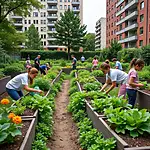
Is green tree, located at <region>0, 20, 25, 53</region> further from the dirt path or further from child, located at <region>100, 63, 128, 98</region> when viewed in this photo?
child, located at <region>100, 63, 128, 98</region>

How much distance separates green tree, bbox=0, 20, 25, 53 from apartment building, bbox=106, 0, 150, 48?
2691 centimetres

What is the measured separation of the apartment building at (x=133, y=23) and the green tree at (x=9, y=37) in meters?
26.9

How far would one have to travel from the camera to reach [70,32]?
46.3 metres

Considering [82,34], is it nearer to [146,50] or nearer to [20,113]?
[146,50]

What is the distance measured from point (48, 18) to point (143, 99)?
74.8 meters

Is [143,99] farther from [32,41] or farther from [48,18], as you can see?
[48,18]

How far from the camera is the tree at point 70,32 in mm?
45969

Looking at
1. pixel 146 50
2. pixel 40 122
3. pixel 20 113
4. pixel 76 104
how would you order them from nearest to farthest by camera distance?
1. pixel 20 113
2. pixel 40 122
3. pixel 76 104
4. pixel 146 50

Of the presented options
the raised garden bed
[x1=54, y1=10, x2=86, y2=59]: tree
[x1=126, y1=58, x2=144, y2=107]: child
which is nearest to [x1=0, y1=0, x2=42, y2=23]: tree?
[x1=126, y1=58, x2=144, y2=107]: child

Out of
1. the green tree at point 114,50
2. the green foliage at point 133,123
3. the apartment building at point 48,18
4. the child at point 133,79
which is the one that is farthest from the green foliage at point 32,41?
the green foliage at point 133,123

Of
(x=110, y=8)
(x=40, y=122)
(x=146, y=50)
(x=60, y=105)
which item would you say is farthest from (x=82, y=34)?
(x=40, y=122)

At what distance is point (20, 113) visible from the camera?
4.78 meters

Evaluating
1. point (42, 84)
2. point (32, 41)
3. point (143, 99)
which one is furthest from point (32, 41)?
point (143, 99)

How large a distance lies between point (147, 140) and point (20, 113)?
9.13 feet
